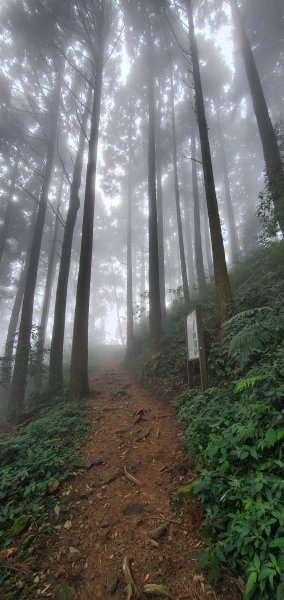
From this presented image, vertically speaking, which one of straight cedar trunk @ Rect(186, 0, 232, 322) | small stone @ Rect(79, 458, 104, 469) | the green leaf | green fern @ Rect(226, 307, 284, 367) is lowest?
the green leaf

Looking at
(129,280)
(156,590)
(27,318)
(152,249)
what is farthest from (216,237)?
(129,280)

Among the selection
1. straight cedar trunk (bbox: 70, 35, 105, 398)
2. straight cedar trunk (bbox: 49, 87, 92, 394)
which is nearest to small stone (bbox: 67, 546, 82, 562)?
straight cedar trunk (bbox: 70, 35, 105, 398)

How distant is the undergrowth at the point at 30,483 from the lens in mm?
2580

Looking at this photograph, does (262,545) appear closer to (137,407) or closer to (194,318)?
(194,318)

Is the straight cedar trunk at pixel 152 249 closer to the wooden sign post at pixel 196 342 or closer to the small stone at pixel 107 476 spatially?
the wooden sign post at pixel 196 342

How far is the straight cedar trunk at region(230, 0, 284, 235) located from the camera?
689 cm

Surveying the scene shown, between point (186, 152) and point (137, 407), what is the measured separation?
19073mm

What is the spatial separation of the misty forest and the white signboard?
72mm

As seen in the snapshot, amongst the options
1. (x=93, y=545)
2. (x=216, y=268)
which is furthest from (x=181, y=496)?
(x=216, y=268)

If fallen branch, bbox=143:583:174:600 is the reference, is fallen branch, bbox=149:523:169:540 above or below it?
above

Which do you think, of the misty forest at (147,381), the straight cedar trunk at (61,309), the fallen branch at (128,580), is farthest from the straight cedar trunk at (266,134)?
the fallen branch at (128,580)

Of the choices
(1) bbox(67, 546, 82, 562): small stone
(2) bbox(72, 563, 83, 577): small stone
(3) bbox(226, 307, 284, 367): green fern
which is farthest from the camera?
(3) bbox(226, 307, 284, 367): green fern

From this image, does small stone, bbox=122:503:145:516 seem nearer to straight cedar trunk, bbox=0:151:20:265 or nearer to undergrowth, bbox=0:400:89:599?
undergrowth, bbox=0:400:89:599

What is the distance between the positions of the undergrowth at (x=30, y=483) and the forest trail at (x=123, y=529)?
0.59 ft
